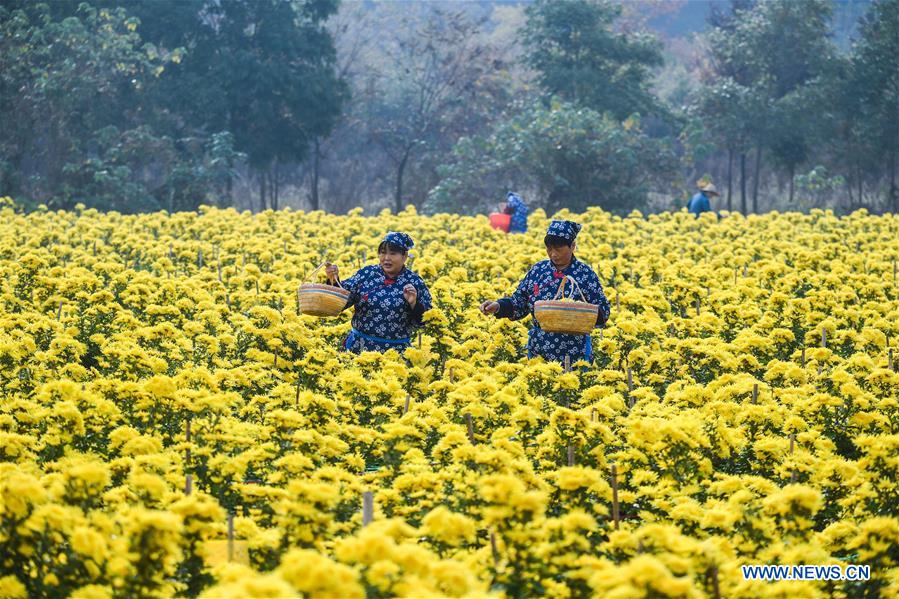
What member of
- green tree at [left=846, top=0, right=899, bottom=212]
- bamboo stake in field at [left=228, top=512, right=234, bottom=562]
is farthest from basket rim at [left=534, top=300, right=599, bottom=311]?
green tree at [left=846, top=0, right=899, bottom=212]

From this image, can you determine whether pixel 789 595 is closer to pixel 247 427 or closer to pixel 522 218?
pixel 247 427

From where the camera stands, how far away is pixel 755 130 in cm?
4256

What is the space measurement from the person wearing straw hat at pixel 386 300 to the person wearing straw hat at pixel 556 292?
72 centimetres

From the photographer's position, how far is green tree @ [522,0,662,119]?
41.6 m

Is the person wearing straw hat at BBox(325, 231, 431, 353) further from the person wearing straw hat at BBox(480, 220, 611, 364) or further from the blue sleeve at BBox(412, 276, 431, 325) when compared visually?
the person wearing straw hat at BBox(480, 220, 611, 364)

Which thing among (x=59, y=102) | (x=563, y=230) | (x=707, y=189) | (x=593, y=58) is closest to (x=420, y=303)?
(x=563, y=230)

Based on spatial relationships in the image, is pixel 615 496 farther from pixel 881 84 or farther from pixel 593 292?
pixel 881 84

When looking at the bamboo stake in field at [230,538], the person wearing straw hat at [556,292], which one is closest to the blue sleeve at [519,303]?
the person wearing straw hat at [556,292]

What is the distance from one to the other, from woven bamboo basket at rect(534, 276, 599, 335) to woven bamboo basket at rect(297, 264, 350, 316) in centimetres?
149

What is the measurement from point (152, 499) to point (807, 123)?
3921cm

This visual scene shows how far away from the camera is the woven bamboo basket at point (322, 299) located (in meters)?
8.91

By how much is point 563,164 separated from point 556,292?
88.7ft

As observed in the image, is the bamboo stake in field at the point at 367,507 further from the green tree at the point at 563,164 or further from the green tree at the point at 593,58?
the green tree at the point at 593,58

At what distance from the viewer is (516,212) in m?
20.6
